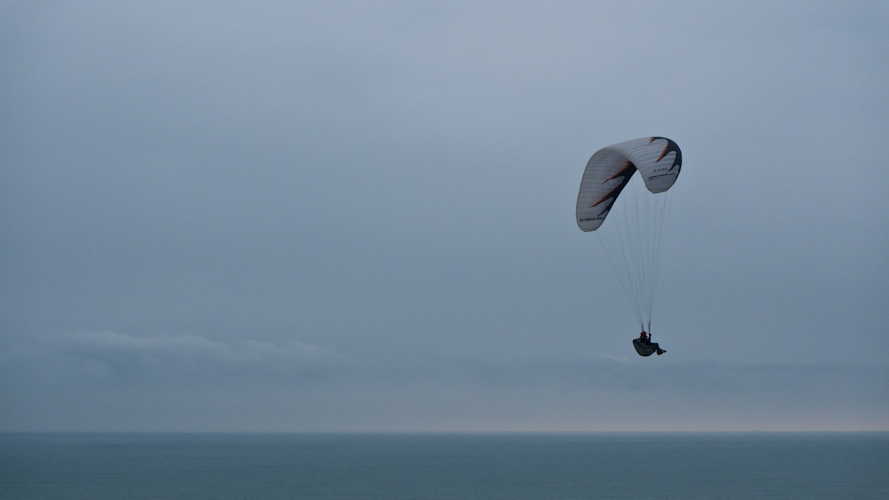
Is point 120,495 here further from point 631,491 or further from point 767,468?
point 767,468

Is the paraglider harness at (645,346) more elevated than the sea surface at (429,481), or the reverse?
the paraglider harness at (645,346)

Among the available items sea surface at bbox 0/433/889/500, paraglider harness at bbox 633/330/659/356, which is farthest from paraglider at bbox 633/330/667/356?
sea surface at bbox 0/433/889/500

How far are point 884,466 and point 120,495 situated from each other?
439 feet

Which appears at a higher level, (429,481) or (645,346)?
(645,346)

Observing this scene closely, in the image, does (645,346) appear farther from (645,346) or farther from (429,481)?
(429,481)

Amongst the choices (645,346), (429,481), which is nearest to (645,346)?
(645,346)

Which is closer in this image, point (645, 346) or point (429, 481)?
point (645, 346)

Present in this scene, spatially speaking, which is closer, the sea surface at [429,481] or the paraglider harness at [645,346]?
the paraglider harness at [645,346]

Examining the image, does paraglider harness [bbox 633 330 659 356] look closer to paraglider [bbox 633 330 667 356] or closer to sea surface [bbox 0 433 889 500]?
paraglider [bbox 633 330 667 356]

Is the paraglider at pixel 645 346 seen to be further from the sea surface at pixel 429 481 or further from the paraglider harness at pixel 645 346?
the sea surface at pixel 429 481

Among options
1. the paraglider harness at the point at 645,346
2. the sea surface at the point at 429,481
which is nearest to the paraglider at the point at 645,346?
the paraglider harness at the point at 645,346

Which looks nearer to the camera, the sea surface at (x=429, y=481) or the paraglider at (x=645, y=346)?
the paraglider at (x=645, y=346)

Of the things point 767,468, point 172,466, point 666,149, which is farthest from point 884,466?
point 666,149

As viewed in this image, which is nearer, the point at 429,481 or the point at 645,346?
the point at 645,346
